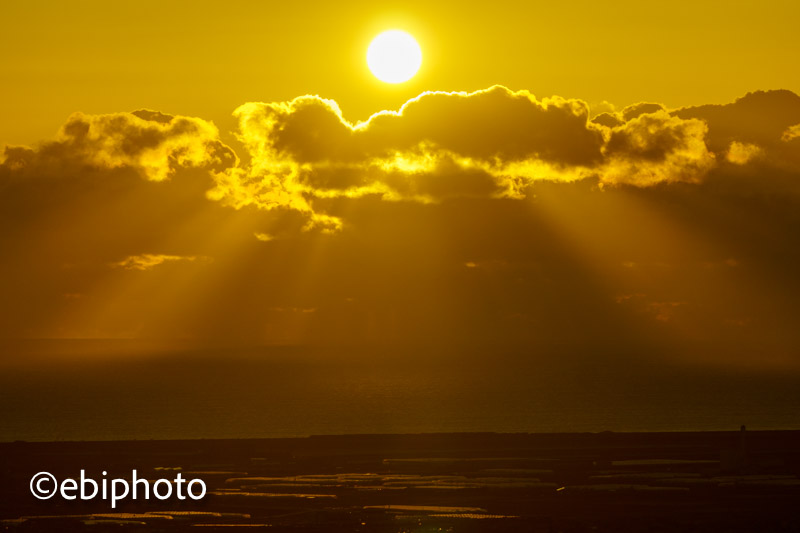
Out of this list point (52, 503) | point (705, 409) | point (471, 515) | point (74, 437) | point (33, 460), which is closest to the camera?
point (471, 515)

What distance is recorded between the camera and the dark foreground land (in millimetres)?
59656

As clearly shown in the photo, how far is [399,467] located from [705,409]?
106254 mm

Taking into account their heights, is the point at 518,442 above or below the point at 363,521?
above

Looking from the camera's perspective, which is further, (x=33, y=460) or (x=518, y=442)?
(x=518, y=442)

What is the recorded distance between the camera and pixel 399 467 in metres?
82.3

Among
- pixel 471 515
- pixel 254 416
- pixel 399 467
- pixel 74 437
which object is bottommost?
pixel 471 515

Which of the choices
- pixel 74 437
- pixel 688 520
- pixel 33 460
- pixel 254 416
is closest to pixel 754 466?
pixel 688 520

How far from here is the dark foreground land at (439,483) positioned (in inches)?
2349

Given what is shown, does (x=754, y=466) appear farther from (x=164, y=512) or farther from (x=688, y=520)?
(x=164, y=512)

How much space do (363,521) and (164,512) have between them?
1215 centimetres

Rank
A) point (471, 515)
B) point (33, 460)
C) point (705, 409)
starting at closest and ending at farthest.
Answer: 1. point (471, 515)
2. point (33, 460)
3. point (705, 409)

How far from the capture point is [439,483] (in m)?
73.1

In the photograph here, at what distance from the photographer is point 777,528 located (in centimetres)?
5762

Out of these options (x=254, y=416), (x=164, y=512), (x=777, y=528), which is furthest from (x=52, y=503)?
(x=254, y=416)
